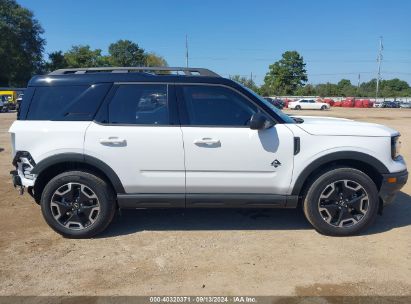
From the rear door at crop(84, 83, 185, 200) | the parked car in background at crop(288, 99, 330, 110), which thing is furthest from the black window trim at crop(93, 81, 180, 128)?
the parked car in background at crop(288, 99, 330, 110)

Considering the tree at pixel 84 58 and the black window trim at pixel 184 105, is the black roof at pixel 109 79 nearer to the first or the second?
the black window trim at pixel 184 105

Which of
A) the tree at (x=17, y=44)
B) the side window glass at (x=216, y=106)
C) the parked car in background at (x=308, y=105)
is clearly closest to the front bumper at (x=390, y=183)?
the side window glass at (x=216, y=106)

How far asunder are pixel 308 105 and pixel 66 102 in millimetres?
51871

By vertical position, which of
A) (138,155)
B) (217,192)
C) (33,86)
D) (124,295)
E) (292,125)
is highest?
(33,86)

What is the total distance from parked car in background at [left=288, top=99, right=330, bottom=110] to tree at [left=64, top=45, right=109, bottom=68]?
155 feet

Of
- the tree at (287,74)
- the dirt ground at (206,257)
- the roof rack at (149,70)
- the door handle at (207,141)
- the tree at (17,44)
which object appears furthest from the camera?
the tree at (287,74)

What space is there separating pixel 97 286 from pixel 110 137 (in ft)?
5.32

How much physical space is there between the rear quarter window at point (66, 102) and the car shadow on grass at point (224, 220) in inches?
57.4

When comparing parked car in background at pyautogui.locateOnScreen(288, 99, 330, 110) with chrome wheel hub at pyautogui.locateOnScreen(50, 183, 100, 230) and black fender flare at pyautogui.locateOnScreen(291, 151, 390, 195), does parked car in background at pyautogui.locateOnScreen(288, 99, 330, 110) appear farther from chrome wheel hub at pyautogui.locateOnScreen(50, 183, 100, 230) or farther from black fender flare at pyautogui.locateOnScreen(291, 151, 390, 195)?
chrome wheel hub at pyautogui.locateOnScreen(50, 183, 100, 230)

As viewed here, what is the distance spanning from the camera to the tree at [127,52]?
106 metres

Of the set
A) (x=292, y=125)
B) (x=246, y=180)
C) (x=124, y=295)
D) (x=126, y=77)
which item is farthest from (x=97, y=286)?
(x=292, y=125)

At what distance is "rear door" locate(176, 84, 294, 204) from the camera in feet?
14.4

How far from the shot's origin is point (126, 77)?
455 centimetres

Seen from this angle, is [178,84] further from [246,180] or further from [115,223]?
[115,223]
